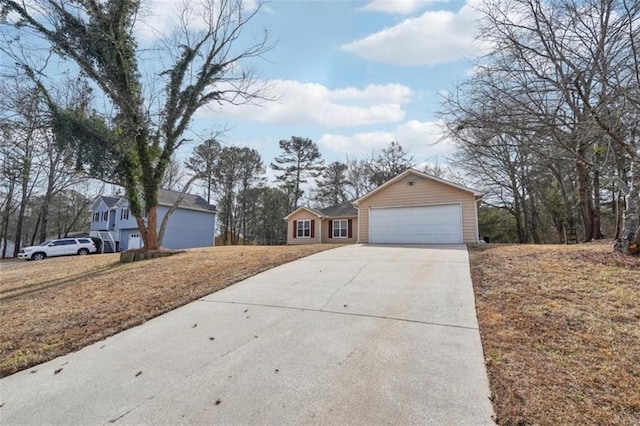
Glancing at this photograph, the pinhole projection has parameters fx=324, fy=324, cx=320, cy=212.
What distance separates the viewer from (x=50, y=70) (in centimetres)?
1108

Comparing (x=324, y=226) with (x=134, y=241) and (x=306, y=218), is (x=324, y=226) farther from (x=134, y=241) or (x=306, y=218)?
(x=134, y=241)

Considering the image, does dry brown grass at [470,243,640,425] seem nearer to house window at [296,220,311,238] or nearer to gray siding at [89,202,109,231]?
house window at [296,220,311,238]

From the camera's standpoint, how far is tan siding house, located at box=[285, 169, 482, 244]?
1423cm

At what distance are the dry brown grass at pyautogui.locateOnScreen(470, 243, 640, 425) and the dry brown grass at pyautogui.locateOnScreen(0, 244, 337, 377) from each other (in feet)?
15.7

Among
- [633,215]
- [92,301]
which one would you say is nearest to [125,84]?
[92,301]

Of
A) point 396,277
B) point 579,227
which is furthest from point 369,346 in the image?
point 579,227

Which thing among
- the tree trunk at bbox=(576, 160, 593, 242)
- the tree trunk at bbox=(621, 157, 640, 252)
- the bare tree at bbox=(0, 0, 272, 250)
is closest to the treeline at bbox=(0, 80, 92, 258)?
the bare tree at bbox=(0, 0, 272, 250)

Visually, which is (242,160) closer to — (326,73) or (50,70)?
(50,70)

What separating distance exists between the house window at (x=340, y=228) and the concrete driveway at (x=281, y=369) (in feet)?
Answer: 53.5

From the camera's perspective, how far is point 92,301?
243 inches

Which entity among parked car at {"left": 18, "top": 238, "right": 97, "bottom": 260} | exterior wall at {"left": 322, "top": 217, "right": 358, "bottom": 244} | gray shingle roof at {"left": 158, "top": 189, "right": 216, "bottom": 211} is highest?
gray shingle roof at {"left": 158, "top": 189, "right": 216, "bottom": 211}

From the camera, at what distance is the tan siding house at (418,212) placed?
46.7ft

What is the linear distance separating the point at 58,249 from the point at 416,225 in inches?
875

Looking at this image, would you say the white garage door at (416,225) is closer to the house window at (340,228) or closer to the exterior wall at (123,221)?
the house window at (340,228)
